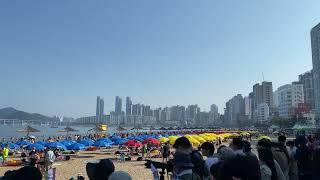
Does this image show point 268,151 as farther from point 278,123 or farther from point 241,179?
point 278,123

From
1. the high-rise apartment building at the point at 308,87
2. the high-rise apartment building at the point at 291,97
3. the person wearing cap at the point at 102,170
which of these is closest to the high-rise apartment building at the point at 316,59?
the high-rise apartment building at the point at 291,97

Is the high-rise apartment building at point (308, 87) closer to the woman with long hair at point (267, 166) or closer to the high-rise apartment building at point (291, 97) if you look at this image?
the high-rise apartment building at point (291, 97)

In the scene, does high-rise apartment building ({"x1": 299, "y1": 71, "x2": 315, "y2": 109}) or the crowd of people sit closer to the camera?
the crowd of people

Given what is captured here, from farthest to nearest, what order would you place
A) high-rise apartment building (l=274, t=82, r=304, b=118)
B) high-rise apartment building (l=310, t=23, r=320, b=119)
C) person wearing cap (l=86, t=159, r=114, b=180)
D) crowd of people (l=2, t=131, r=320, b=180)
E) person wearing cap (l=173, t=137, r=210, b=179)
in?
high-rise apartment building (l=274, t=82, r=304, b=118) → high-rise apartment building (l=310, t=23, r=320, b=119) → person wearing cap (l=173, t=137, r=210, b=179) → person wearing cap (l=86, t=159, r=114, b=180) → crowd of people (l=2, t=131, r=320, b=180)

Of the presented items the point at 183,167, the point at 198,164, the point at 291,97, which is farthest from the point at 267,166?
the point at 291,97

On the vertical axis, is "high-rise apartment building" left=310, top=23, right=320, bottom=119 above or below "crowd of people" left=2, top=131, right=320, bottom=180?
above

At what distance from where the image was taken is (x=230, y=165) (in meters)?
2.57

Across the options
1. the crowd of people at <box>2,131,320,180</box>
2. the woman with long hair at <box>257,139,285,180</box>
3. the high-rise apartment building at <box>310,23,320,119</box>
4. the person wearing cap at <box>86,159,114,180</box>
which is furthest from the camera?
the high-rise apartment building at <box>310,23,320,119</box>

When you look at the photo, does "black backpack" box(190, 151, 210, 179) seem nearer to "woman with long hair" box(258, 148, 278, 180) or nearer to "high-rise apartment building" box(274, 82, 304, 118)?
"woman with long hair" box(258, 148, 278, 180)

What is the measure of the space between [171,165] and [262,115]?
173 meters

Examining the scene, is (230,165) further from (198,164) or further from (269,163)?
(269,163)

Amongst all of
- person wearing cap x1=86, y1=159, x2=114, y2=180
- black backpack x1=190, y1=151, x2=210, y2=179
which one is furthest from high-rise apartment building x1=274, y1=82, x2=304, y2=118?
person wearing cap x1=86, y1=159, x2=114, y2=180

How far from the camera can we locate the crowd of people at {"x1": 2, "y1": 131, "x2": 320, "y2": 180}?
8.53 ft

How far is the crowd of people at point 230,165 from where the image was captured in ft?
8.53
